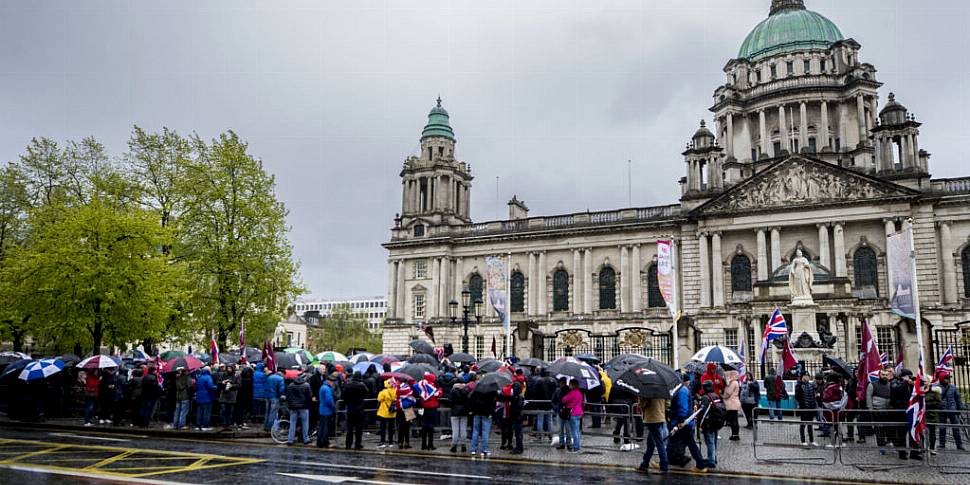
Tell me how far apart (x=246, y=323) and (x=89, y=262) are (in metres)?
8.33

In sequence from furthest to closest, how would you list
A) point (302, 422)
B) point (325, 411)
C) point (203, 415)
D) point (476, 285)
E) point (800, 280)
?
point (476, 285), point (800, 280), point (203, 415), point (302, 422), point (325, 411)

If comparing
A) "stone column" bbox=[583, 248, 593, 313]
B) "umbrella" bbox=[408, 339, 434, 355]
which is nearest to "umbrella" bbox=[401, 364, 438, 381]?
"umbrella" bbox=[408, 339, 434, 355]

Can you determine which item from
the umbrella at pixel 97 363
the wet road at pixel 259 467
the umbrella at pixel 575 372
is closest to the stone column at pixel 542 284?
the umbrella at pixel 97 363

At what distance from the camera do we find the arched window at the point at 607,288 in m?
57.4

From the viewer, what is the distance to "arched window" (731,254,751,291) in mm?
51344

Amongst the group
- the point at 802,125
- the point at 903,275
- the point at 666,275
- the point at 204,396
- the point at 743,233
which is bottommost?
the point at 204,396

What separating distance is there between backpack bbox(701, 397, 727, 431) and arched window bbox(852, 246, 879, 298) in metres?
38.7

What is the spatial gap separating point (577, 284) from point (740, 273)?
12.9 m

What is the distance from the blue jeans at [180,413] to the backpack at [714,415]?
14.3m

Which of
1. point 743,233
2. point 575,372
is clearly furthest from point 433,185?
point 575,372

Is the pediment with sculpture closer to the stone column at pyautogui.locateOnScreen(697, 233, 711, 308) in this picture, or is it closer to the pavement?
the stone column at pyautogui.locateOnScreen(697, 233, 711, 308)

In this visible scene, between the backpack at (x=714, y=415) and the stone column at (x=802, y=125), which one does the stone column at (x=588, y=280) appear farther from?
the backpack at (x=714, y=415)

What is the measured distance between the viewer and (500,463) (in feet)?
48.4

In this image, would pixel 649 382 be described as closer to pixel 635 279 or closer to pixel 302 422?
pixel 302 422
